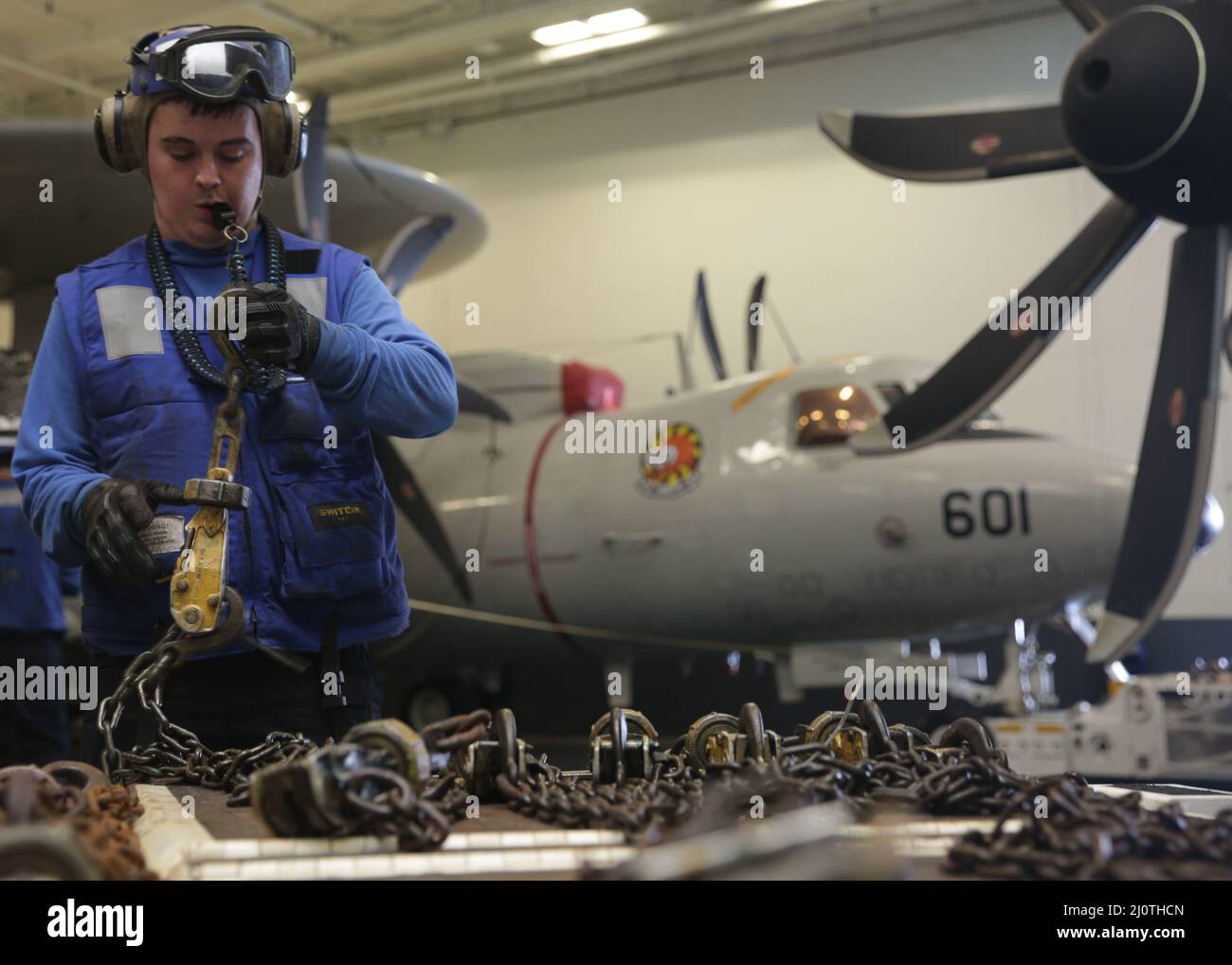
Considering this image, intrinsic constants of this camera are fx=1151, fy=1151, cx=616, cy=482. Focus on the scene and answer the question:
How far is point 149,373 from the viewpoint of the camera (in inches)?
66.7

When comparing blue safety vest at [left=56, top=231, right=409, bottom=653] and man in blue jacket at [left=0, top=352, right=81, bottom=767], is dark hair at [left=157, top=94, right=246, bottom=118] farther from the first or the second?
man in blue jacket at [left=0, top=352, right=81, bottom=767]

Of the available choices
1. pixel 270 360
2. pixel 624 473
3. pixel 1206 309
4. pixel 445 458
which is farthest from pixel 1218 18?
pixel 445 458

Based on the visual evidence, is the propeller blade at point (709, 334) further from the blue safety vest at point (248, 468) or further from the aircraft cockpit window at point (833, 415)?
the blue safety vest at point (248, 468)

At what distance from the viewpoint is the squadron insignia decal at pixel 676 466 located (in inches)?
228

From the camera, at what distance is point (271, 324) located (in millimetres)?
1400

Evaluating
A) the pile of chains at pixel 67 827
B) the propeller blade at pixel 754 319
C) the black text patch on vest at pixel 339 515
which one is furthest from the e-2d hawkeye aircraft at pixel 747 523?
the pile of chains at pixel 67 827

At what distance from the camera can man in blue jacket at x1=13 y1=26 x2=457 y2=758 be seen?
1.63 m

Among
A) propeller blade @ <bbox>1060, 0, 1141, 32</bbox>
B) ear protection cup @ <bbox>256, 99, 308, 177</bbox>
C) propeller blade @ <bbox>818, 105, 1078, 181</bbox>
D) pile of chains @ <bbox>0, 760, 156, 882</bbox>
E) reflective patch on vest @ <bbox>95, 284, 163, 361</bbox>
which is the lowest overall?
pile of chains @ <bbox>0, 760, 156, 882</bbox>

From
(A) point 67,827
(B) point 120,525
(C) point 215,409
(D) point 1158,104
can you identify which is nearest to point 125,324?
(C) point 215,409

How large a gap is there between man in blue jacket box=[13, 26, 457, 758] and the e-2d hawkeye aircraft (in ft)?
12.3

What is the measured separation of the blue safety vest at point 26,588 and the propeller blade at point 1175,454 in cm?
359

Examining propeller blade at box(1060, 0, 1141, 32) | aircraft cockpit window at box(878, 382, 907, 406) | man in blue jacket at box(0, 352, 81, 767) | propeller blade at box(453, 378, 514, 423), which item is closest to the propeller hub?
propeller blade at box(1060, 0, 1141, 32)

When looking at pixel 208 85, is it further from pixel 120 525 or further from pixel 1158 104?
pixel 1158 104

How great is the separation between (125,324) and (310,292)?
0.89 feet
